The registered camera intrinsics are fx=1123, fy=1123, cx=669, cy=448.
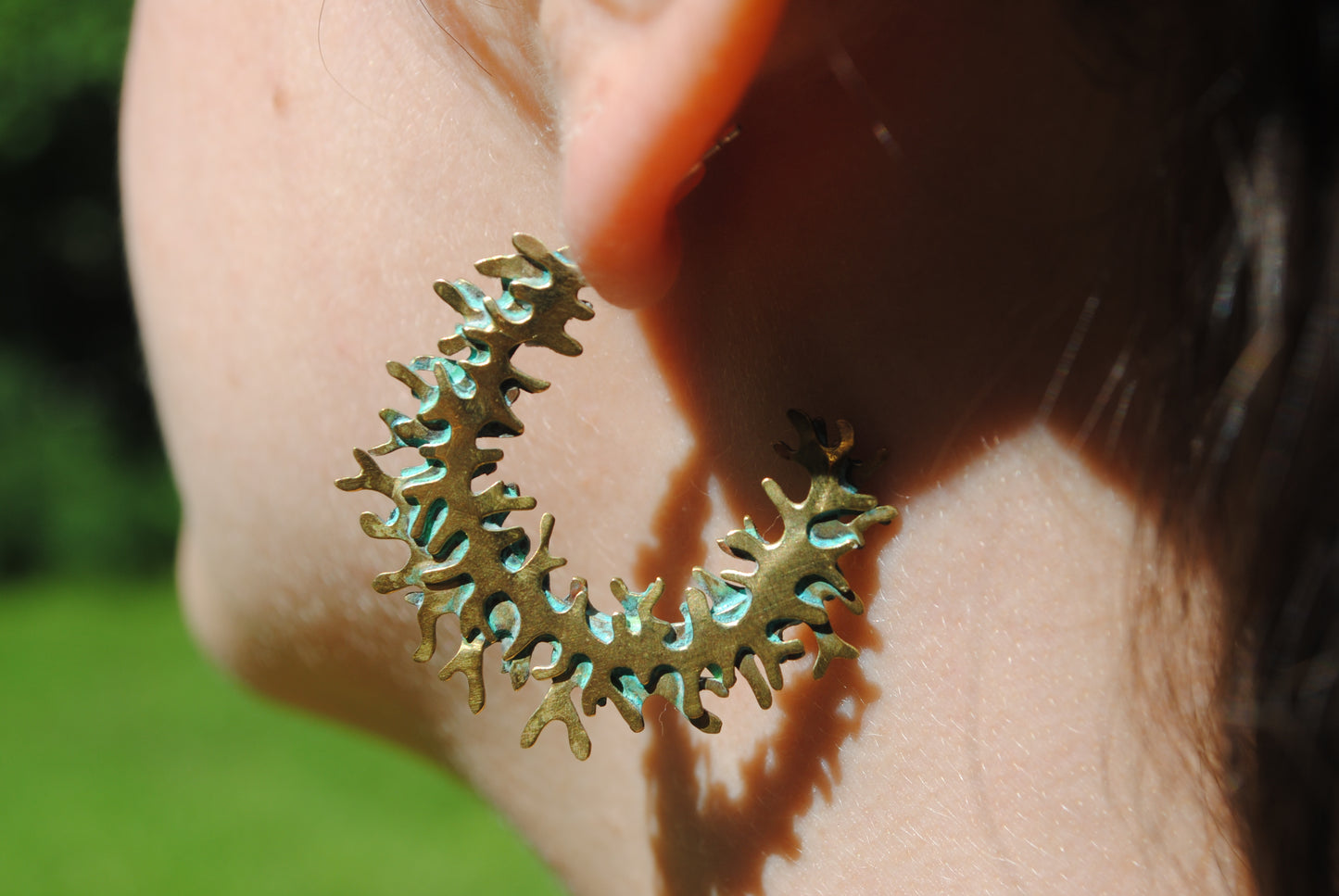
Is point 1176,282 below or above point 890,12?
below

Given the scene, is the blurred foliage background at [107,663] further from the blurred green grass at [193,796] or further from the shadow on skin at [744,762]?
the shadow on skin at [744,762]

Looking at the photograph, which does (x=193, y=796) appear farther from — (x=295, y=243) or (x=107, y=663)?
(x=295, y=243)

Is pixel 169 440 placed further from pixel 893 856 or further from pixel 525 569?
pixel 893 856

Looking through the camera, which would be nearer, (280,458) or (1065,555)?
(1065,555)

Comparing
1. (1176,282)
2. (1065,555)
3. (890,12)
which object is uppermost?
(890,12)

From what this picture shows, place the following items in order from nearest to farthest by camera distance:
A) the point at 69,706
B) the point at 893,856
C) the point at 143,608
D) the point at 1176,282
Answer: the point at 1176,282, the point at 893,856, the point at 69,706, the point at 143,608

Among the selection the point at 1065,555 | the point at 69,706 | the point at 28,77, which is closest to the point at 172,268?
the point at 1065,555

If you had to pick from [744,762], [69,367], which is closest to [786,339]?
[744,762]
